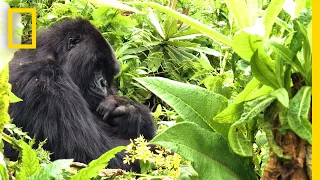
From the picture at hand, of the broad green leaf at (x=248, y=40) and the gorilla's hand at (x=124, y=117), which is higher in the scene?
the broad green leaf at (x=248, y=40)

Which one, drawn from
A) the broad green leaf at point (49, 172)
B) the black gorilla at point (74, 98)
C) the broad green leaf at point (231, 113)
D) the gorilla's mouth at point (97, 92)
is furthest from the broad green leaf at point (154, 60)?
the broad green leaf at point (231, 113)

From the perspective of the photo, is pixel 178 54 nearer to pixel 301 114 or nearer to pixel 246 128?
pixel 246 128

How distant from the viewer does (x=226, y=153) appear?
27.5 inches

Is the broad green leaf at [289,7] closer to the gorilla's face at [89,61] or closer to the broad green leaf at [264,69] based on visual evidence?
the broad green leaf at [264,69]

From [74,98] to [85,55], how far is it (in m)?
0.37

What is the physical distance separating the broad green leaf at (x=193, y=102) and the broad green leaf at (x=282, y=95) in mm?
142

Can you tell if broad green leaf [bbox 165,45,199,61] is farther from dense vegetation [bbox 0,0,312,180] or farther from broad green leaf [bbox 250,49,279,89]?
broad green leaf [bbox 250,49,279,89]

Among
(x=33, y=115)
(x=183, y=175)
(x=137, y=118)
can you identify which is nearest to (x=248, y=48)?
(x=183, y=175)

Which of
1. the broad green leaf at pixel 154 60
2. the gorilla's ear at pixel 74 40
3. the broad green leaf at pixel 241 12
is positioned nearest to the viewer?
the broad green leaf at pixel 241 12

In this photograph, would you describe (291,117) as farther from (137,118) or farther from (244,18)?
(137,118)

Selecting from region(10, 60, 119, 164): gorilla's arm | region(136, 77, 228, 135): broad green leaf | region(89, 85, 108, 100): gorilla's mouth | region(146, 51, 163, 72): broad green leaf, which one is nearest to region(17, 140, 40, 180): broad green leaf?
region(136, 77, 228, 135): broad green leaf

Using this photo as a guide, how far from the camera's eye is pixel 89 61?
95.6 inches

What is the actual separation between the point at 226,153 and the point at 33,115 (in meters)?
1.37

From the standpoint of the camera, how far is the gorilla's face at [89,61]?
241 centimetres
